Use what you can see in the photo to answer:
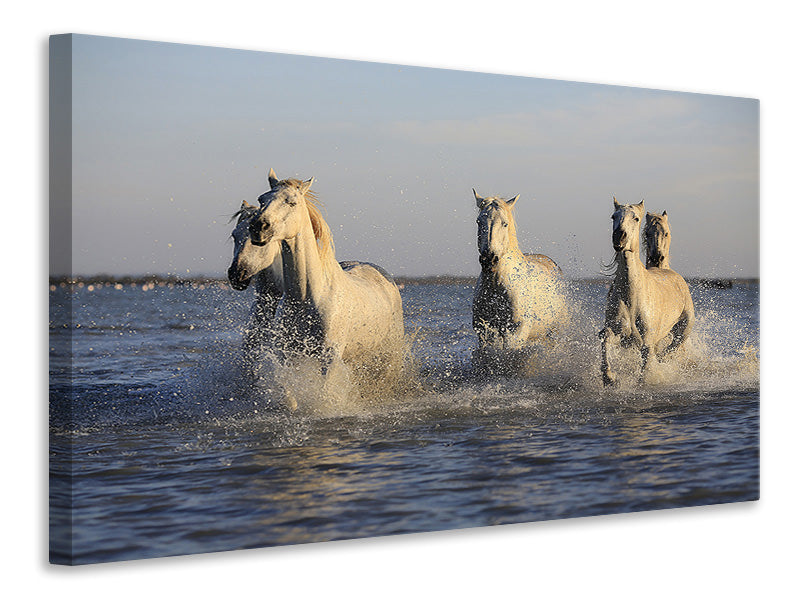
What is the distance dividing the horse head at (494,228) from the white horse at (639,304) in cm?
65

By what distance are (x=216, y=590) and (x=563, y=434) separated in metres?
1.97

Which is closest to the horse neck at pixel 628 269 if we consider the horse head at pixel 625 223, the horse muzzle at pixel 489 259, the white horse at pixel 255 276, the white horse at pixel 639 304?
the white horse at pixel 639 304

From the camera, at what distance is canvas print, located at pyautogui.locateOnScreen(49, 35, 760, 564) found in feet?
14.3

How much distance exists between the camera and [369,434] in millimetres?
5164

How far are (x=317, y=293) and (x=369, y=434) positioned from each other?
0.71 metres

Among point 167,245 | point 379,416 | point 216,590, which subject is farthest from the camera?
Result: point 379,416

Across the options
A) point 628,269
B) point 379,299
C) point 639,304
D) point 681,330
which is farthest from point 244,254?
point 681,330

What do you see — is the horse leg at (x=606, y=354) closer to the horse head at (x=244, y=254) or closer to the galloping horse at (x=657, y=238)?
the galloping horse at (x=657, y=238)

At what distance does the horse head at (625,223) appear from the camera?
5.86 metres

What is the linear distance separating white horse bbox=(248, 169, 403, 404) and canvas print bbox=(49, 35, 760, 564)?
0.05ft

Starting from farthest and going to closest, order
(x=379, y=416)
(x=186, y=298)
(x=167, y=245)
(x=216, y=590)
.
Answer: (x=186, y=298) → (x=379, y=416) → (x=167, y=245) → (x=216, y=590)

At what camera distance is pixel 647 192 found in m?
5.95
